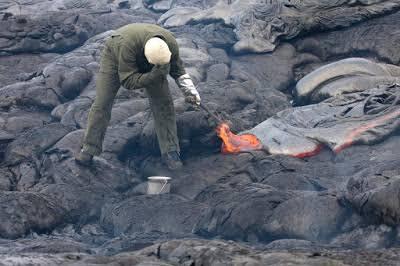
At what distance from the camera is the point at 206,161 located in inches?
320

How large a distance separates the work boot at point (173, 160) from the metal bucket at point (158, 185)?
19.1 inches

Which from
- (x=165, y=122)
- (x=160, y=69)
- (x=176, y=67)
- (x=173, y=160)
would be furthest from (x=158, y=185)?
(x=176, y=67)

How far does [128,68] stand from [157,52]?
19.3 inches

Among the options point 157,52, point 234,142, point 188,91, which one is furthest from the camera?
point 234,142

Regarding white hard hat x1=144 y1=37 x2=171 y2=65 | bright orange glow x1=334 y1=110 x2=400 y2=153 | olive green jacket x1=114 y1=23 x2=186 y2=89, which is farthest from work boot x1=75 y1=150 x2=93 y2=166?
bright orange glow x1=334 y1=110 x2=400 y2=153

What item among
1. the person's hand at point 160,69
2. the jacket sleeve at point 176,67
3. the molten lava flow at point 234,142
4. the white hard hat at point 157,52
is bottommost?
the molten lava flow at point 234,142

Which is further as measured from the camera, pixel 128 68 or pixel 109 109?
pixel 109 109

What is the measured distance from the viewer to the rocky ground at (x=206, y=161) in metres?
5.37

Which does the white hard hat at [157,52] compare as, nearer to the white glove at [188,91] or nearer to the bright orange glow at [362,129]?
the white glove at [188,91]

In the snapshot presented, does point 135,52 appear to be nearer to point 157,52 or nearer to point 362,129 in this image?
point 157,52

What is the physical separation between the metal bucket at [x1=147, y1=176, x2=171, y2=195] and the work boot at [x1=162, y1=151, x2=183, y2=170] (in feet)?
1.59

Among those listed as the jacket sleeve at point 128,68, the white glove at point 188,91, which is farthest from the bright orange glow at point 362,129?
the jacket sleeve at point 128,68

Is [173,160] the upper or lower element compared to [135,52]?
lower

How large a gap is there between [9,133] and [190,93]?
295 centimetres
